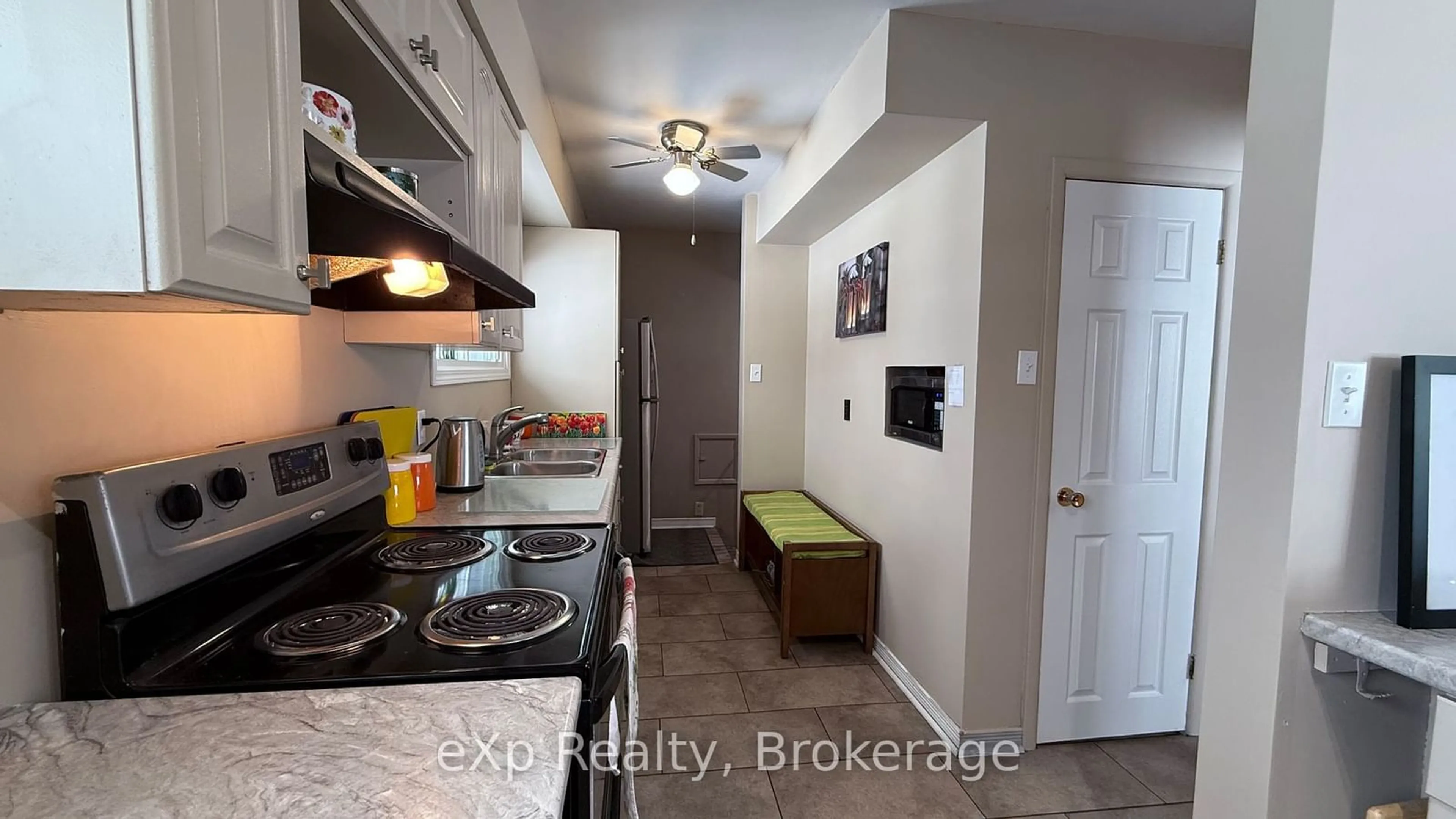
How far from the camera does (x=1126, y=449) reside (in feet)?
7.00

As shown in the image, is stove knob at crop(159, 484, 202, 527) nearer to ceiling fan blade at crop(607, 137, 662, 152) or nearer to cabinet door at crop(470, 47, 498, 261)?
cabinet door at crop(470, 47, 498, 261)

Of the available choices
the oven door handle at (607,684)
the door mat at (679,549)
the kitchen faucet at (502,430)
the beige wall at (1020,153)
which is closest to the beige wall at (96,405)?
the oven door handle at (607,684)

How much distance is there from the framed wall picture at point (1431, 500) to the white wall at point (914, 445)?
1.06 m

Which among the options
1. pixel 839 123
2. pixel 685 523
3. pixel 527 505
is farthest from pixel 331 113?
pixel 685 523

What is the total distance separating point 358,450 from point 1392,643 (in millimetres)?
1969

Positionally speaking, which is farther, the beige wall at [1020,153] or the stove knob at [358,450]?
the beige wall at [1020,153]

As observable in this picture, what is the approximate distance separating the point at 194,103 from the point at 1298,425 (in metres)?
1.67

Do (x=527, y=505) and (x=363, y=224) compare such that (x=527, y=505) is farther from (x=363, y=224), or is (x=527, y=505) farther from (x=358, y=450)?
(x=363, y=224)

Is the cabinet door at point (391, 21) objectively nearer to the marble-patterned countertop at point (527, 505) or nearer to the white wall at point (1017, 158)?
the marble-patterned countertop at point (527, 505)

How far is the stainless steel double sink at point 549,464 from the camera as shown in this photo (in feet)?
8.11

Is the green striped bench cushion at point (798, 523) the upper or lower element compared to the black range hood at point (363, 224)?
lower

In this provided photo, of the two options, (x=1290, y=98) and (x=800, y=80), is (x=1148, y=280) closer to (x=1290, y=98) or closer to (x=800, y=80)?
(x=1290, y=98)

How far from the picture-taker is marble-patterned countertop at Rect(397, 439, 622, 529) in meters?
1.54

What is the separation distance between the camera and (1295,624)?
3.62 ft
